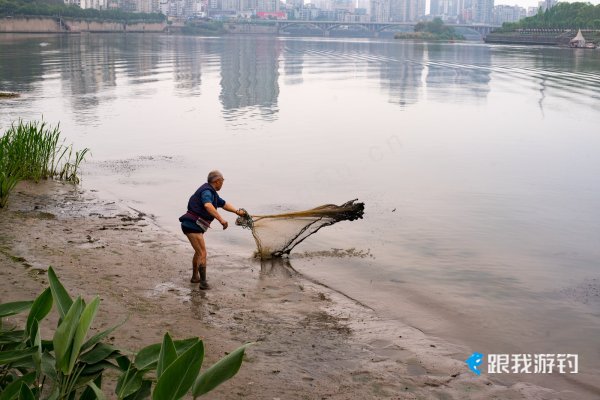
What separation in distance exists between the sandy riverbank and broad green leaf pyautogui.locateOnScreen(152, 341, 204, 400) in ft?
11.6

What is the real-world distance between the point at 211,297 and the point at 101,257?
6.91ft

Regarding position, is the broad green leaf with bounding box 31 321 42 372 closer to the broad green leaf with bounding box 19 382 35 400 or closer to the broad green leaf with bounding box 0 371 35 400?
the broad green leaf with bounding box 0 371 35 400

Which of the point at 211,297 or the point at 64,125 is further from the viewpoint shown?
the point at 64,125

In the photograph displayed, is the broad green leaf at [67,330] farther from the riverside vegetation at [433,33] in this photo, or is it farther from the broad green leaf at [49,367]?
the riverside vegetation at [433,33]

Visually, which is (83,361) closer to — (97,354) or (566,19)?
(97,354)

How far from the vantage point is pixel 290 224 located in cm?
1168

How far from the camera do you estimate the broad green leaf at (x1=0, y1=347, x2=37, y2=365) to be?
140 inches

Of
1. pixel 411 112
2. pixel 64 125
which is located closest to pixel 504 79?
pixel 411 112

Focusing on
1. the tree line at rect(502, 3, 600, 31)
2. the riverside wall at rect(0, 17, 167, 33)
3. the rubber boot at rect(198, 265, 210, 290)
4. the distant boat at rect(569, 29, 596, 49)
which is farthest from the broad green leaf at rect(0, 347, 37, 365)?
the tree line at rect(502, 3, 600, 31)

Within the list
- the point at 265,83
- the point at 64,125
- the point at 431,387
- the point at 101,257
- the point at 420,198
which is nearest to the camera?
the point at 431,387

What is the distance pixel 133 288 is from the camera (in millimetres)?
9539

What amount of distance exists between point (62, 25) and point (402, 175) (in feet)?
457

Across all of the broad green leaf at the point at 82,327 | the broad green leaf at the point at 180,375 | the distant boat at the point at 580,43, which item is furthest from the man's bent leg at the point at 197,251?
the distant boat at the point at 580,43

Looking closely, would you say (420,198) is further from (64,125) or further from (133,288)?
(64,125)
